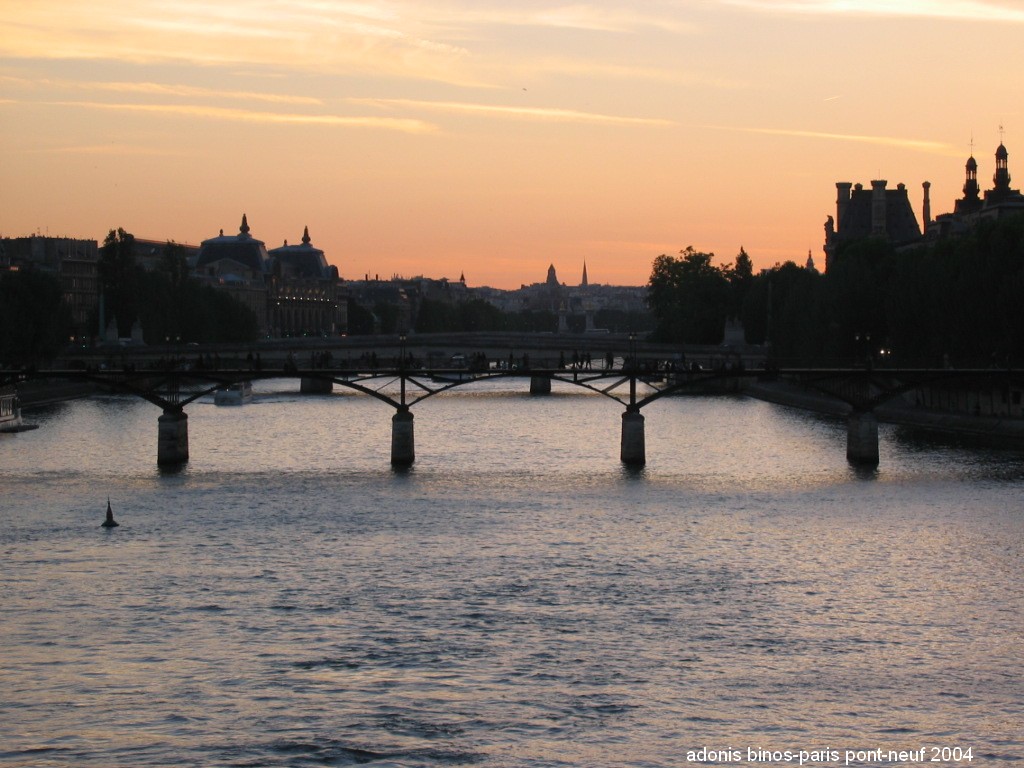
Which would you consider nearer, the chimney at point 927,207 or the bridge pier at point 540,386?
the bridge pier at point 540,386

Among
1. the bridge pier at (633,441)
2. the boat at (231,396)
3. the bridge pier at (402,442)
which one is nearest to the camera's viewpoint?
the bridge pier at (402,442)

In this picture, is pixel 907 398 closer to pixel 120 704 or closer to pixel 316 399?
pixel 316 399

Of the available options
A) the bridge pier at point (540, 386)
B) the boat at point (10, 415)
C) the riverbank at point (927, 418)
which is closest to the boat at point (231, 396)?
the bridge pier at point (540, 386)

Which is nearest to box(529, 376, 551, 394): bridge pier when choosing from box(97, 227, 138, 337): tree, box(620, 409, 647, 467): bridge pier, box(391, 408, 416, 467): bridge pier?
box(97, 227, 138, 337): tree

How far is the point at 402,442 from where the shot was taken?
7112 cm

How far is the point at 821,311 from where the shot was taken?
361 ft

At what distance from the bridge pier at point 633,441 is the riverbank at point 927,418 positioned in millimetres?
15960

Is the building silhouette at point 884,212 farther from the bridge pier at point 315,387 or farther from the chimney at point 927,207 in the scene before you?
the bridge pier at point 315,387

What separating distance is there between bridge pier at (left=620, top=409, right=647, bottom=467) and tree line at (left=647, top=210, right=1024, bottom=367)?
63.3ft

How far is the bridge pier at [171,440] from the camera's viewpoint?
7075 centimetres

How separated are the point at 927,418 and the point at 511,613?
50756 mm

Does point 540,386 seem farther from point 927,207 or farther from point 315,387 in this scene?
point 927,207

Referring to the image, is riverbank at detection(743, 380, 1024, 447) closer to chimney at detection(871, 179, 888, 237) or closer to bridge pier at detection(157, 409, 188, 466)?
bridge pier at detection(157, 409, 188, 466)

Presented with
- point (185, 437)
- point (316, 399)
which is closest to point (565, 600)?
point (185, 437)
